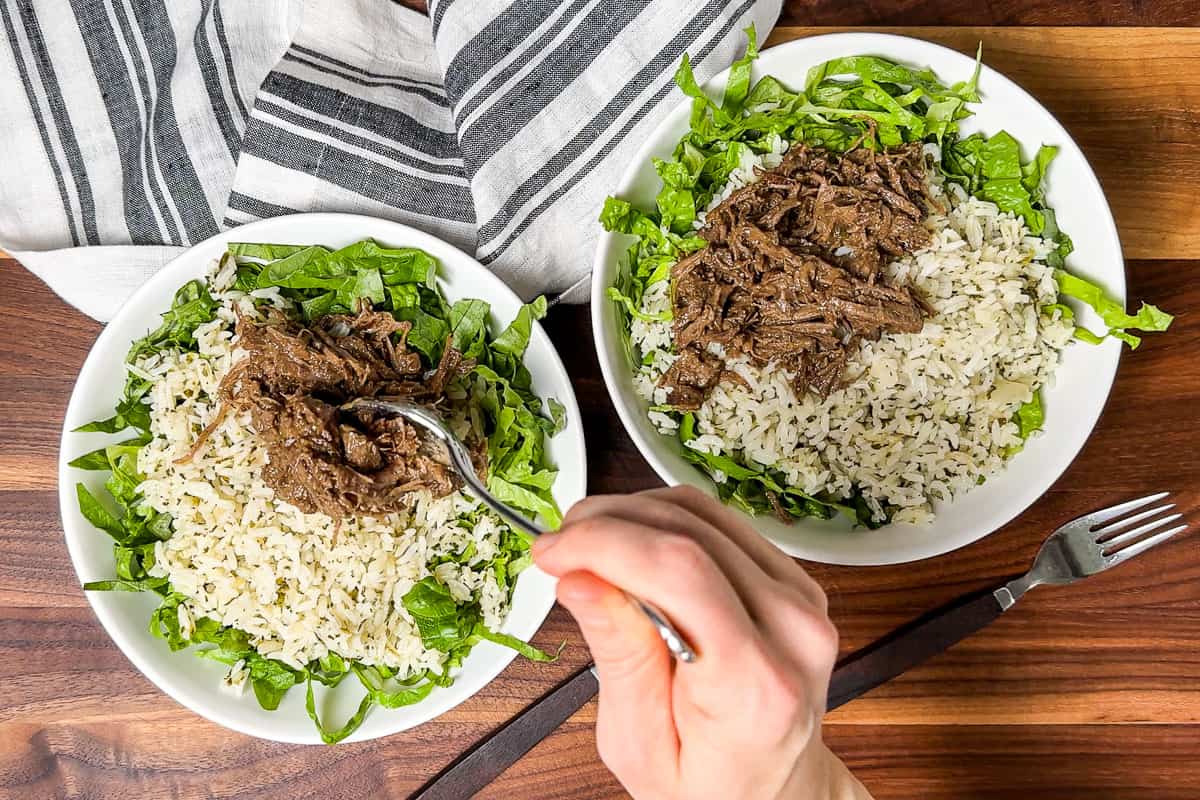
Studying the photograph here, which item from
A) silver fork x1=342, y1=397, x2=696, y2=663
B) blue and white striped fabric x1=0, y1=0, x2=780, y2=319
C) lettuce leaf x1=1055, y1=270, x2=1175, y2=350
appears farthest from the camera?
blue and white striped fabric x1=0, y1=0, x2=780, y2=319

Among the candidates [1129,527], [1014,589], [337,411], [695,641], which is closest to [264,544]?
[337,411]

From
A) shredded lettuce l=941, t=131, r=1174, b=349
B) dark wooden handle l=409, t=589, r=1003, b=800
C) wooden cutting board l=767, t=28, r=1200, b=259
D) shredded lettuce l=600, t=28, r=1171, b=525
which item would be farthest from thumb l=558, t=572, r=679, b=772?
wooden cutting board l=767, t=28, r=1200, b=259

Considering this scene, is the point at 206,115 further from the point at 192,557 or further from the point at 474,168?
the point at 192,557

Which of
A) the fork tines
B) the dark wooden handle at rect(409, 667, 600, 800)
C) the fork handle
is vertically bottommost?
the dark wooden handle at rect(409, 667, 600, 800)

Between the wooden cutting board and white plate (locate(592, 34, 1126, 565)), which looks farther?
the wooden cutting board

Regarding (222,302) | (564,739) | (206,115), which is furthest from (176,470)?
(564,739)

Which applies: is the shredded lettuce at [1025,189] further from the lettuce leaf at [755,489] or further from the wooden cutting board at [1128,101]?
the lettuce leaf at [755,489]

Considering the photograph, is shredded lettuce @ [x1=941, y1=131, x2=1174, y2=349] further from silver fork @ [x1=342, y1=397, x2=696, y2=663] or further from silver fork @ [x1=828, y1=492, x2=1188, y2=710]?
silver fork @ [x1=342, y1=397, x2=696, y2=663]
